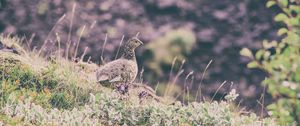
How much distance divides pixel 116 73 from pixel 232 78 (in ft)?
19.0

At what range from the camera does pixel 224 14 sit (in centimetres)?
1419

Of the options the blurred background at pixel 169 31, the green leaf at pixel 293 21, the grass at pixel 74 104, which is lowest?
the green leaf at pixel 293 21

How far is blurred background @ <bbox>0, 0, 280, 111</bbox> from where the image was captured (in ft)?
40.2

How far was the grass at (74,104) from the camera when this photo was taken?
6.14 meters

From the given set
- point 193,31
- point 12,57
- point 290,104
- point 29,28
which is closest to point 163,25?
point 193,31

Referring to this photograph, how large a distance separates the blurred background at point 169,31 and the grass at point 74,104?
429 cm

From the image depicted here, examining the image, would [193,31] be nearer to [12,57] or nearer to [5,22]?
[5,22]

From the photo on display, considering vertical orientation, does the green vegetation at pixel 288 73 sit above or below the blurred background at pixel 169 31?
below

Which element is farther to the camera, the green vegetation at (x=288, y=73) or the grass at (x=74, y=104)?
the grass at (x=74, y=104)

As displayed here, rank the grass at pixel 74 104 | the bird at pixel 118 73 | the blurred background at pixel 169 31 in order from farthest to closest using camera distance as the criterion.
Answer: the blurred background at pixel 169 31 → the bird at pixel 118 73 → the grass at pixel 74 104

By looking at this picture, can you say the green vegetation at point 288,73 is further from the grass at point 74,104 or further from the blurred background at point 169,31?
the blurred background at point 169,31

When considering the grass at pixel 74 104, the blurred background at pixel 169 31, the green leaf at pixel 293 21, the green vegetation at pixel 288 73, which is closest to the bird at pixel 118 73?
the grass at pixel 74 104

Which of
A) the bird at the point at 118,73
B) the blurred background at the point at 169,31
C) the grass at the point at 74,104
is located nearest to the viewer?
the grass at the point at 74,104

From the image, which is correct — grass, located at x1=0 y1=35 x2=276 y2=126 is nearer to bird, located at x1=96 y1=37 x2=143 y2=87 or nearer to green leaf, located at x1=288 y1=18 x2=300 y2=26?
bird, located at x1=96 y1=37 x2=143 y2=87
